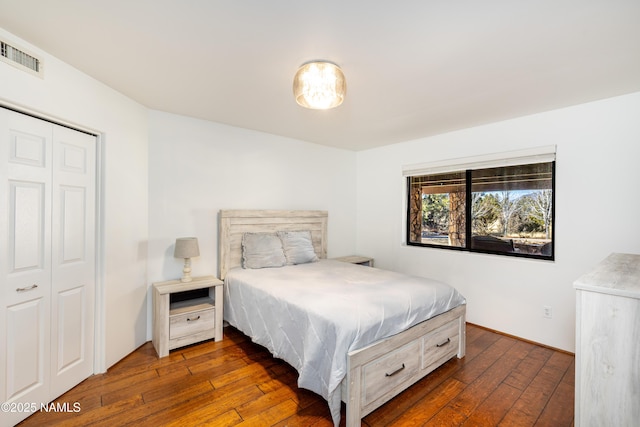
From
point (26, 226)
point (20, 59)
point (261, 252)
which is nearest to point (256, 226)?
point (261, 252)

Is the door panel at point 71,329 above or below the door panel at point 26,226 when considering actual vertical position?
below

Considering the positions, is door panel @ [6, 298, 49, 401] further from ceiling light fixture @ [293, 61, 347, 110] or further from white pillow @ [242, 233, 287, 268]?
ceiling light fixture @ [293, 61, 347, 110]

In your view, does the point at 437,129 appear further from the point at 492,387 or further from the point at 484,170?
the point at 492,387

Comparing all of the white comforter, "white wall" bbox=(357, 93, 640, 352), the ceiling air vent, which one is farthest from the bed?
the ceiling air vent

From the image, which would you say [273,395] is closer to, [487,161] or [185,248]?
[185,248]

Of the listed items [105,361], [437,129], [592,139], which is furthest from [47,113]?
[592,139]

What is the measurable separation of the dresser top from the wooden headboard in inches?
120

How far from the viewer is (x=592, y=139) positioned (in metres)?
2.68

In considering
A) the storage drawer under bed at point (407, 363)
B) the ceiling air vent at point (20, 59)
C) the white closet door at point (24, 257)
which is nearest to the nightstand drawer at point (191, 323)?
the white closet door at point (24, 257)

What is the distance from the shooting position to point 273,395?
2117mm

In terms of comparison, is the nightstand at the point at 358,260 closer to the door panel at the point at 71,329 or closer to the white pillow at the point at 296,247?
the white pillow at the point at 296,247

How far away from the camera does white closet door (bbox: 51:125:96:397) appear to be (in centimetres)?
208

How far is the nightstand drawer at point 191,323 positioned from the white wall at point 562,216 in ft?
9.22

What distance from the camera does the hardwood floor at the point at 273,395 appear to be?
1.87 meters
